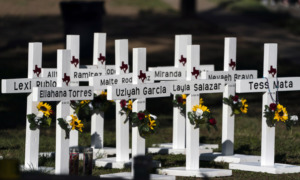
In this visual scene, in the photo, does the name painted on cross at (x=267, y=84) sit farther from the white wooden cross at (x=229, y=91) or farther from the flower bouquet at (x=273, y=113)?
the white wooden cross at (x=229, y=91)

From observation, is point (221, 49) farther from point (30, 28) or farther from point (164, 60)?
point (30, 28)

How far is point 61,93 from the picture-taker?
400 inches

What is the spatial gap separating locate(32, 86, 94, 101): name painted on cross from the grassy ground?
1048 mm

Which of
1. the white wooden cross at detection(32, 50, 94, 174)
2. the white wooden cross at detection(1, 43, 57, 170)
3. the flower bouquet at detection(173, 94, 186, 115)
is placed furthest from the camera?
the flower bouquet at detection(173, 94, 186, 115)

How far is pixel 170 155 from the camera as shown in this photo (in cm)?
1246

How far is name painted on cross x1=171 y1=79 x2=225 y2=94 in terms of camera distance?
10.6 m

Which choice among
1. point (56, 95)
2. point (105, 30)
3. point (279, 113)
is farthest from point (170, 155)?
point (105, 30)

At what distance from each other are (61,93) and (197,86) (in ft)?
5.14

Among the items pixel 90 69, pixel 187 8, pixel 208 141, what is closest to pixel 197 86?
pixel 90 69

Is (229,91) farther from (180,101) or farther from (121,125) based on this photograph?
(121,125)

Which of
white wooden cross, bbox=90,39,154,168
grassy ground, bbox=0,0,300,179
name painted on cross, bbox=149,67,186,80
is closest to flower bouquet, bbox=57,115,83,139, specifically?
grassy ground, bbox=0,0,300,179

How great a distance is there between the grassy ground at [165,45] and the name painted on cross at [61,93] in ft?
3.44

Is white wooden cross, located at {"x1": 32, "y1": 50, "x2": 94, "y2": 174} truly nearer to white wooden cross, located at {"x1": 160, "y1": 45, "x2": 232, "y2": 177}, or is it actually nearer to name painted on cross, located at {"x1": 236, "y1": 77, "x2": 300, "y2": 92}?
white wooden cross, located at {"x1": 160, "y1": 45, "x2": 232, "y2": 177}

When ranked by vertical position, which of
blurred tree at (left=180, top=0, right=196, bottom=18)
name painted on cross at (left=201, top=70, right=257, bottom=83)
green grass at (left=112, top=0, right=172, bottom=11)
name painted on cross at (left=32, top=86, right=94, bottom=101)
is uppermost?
green grass at (left=112, top=0, right=172, bottom=11)
